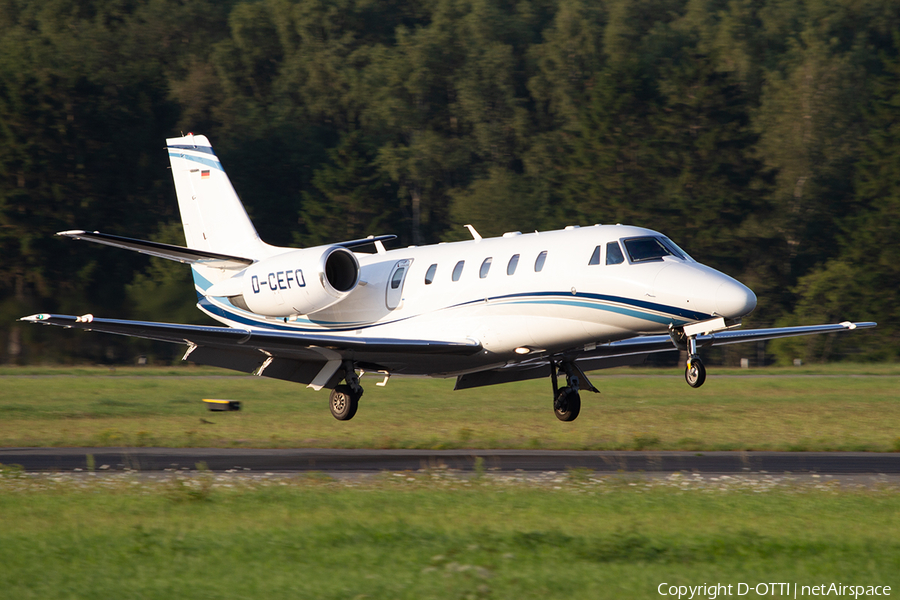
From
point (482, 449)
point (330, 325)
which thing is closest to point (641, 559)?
point (482, 449)

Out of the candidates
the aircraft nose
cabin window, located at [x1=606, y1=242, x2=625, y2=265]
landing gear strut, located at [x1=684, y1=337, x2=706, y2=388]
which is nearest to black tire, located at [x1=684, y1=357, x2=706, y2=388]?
landing gear strut, located at [x1=684, y1=337, x2=706, y2=388]

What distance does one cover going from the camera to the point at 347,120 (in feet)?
206

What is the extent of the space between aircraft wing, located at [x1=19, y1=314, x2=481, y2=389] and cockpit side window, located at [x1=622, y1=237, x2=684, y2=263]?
120 inches

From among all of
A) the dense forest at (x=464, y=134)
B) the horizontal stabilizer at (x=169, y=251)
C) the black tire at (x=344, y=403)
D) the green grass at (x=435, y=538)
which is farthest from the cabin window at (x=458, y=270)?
the dense forest at (x=464, y=134)

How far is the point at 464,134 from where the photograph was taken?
60219mm

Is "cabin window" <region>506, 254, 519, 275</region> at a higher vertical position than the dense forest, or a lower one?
lower

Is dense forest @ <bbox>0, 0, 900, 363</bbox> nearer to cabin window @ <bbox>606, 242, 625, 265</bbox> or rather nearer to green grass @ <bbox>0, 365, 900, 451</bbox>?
green grass @ <bbox>0, 365, 900, 451</bbox>

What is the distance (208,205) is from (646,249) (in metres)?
10.8

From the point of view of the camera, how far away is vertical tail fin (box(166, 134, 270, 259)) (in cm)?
2242

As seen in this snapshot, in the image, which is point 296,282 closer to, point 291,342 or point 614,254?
point 291,342

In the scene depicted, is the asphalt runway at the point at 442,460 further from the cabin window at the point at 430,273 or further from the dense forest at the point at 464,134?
the dense forest at the point at 464,134

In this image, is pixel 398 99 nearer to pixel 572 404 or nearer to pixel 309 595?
pixel 572 404
